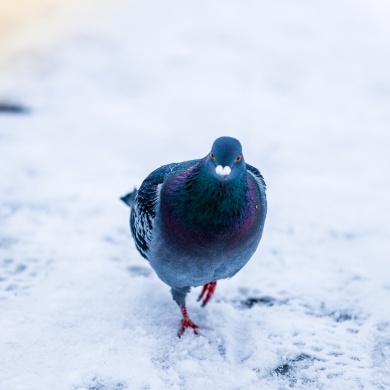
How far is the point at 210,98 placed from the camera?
→ 7.55 meters

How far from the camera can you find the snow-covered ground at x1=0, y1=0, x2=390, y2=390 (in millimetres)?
3488

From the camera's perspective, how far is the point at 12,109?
279 inches

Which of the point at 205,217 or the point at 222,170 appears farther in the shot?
the point at 205,217

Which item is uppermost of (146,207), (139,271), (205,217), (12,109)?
(205,217)

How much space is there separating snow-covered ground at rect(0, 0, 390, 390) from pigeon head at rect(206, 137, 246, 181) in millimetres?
1165

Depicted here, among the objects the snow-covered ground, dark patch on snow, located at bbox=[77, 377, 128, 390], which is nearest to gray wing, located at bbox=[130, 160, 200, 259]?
the snow-covered ground

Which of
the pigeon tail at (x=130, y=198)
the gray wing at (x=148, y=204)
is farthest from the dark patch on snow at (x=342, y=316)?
the pigeon tail at (x=130, y=198)

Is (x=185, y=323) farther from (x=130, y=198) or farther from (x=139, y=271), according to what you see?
(x=130, y=198)

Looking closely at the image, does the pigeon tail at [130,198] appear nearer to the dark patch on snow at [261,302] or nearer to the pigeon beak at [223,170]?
the dark patch on snow at [261,302]

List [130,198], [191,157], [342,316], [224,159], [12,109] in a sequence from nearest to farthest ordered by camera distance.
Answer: [224,159] < [342,316] < [130,198] < [191,157] < [12,109]

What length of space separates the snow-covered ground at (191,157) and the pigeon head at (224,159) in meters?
1.17

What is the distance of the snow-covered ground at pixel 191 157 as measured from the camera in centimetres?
349

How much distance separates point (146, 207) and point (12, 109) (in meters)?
4.17

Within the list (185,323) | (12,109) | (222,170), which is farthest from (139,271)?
(12,109)
